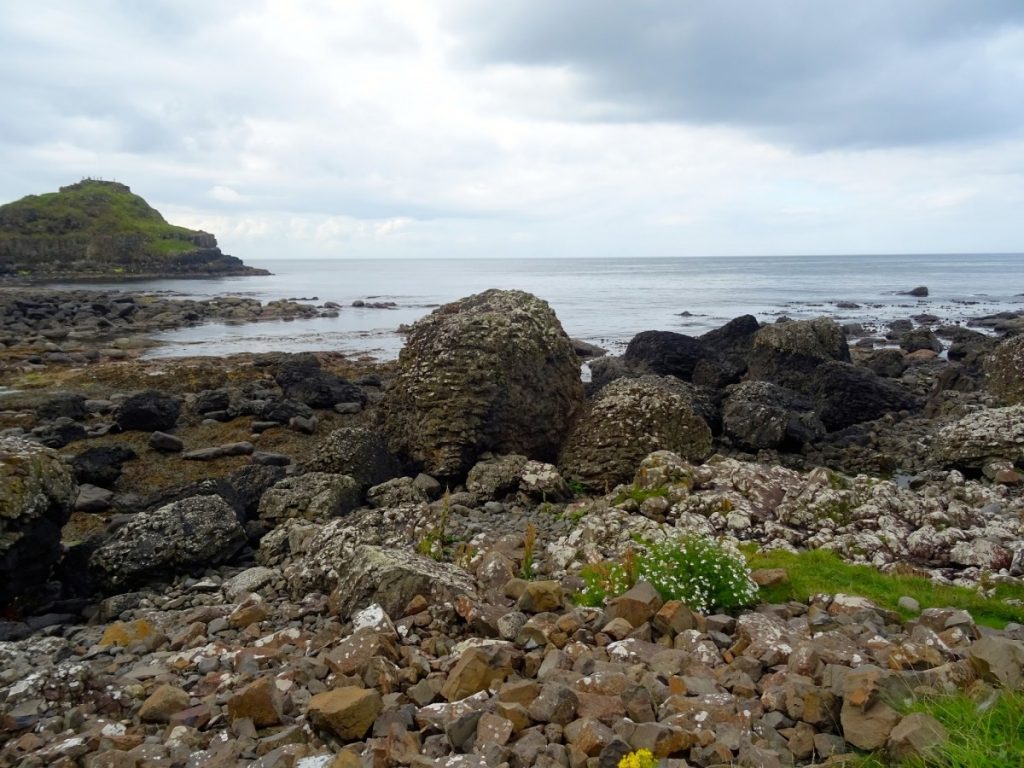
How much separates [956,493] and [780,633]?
291 inches

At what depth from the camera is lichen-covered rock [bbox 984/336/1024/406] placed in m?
18.1

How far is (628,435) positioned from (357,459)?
5540 mm

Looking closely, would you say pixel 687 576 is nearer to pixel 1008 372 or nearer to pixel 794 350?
pixel 1008 372

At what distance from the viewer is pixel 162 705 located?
5.88m

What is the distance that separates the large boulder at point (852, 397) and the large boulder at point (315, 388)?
14.0 meters

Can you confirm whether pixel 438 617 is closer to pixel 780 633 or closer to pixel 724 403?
pixel 780 633

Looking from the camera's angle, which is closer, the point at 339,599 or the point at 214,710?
the point at 214,710

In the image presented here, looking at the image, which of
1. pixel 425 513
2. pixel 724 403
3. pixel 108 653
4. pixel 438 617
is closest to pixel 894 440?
pixel 724 403

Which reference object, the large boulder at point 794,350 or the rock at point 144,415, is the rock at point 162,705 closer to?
the rock at point 144,415

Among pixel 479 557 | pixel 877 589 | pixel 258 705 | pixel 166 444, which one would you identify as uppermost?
pixel 258 705

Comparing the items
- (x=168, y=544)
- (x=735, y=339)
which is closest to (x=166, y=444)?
(x=168, y=544)

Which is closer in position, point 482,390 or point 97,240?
point 482,390

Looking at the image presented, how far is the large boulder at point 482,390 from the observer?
14797 mm

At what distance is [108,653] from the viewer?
7.55 metres
